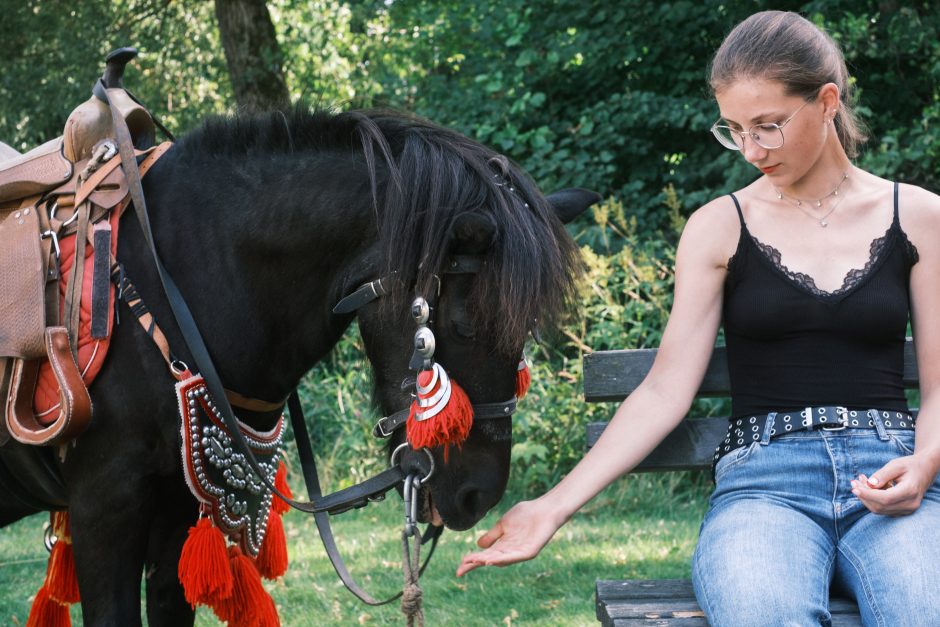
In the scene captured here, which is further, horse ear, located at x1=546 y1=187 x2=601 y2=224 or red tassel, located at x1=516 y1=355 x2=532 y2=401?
horse ear, located at x1=546 y1=187 x2=601 y2=224

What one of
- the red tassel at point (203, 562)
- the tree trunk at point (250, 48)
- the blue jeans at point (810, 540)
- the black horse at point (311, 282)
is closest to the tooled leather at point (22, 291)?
the black horse at point (311, 282)

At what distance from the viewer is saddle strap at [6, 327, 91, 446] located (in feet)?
6.43

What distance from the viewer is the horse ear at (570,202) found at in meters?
2.23

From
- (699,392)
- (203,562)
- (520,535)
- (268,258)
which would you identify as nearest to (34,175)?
(268,258)

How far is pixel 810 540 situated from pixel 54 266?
1.65 metres

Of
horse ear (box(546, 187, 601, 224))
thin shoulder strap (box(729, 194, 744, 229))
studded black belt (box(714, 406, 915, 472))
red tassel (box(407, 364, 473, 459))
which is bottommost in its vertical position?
studded black belt (box(714, 406, 915, 472))

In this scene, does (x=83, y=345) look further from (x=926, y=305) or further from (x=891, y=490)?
(x=926, y=305)

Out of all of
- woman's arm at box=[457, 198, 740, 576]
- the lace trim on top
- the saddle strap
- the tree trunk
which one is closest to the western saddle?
the saddle strap

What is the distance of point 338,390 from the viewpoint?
636cm

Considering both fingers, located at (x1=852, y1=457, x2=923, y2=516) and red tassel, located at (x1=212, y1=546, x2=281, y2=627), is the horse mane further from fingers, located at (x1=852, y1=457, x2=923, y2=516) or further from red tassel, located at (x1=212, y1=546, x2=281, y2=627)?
red tassel, located at (x1=212, y1=546, x2=281, y2=627)

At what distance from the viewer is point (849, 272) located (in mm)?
2141

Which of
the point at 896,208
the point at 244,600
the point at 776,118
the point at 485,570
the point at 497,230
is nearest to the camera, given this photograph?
the point at 497,230

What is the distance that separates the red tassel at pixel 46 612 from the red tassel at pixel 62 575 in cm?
8

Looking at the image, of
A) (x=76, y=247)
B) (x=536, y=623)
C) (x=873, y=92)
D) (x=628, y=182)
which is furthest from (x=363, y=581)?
(x=873, y=92)
